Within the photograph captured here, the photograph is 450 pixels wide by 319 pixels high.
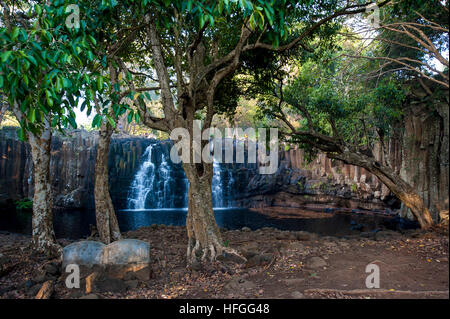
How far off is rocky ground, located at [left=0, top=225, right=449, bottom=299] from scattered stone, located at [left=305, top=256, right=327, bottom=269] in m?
0.01

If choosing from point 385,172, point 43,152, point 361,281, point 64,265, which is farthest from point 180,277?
point 385,172

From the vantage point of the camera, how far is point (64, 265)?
473 centimetres

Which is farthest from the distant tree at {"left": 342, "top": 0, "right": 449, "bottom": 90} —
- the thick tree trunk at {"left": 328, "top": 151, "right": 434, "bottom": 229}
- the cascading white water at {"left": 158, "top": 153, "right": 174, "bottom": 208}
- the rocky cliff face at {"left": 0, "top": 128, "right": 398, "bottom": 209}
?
the cascading white water at {"left": 158, "top": 153, "right": 174, "bottom": 208}

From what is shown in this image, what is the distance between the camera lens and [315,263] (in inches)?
185

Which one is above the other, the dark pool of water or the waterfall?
the waterfall

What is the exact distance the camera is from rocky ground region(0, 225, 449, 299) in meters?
3.28

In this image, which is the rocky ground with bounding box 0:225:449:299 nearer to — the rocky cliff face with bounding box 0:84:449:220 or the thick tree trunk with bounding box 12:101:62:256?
the thick tree trunk with bounding box 12:101:62:256

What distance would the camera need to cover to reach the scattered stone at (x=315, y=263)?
15.1 ft

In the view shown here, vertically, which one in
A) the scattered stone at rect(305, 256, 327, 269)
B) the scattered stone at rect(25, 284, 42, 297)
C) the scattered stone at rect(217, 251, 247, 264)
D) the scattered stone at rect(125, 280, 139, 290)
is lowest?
the scattered stone at rect(25, 284, 42, 297)

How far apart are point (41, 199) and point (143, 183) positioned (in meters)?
14.7

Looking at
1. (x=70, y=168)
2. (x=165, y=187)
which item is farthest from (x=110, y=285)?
(x=70, y=168)

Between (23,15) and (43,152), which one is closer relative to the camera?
(43,152)
